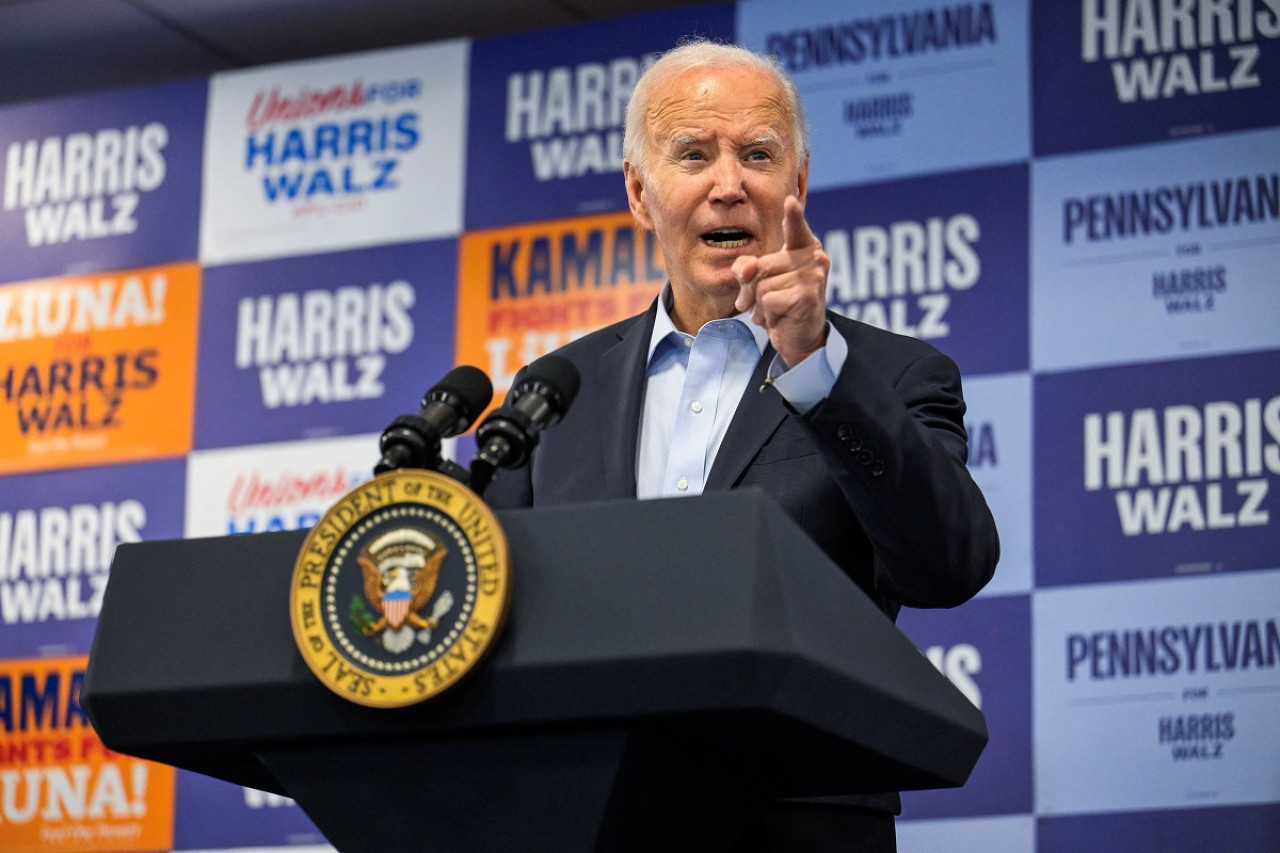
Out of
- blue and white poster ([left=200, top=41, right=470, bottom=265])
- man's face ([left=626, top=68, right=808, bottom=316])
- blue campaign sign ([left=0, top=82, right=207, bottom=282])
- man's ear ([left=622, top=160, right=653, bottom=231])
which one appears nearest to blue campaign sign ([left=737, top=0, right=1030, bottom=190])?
blue and white poster ([left=200, top=41, right=470, bottom=265])

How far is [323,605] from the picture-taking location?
40.3 inches

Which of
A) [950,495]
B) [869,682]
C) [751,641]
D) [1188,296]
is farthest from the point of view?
[1188,296]

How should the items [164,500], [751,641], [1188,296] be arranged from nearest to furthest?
[751,641]
[1188,296]
[164,500]

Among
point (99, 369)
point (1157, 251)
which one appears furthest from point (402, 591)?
point (99, 369)

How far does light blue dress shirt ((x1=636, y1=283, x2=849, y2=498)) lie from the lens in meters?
1.54

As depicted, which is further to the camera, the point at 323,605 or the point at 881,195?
the point at 881,195

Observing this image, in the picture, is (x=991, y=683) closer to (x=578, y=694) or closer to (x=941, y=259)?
(x=941, y=259)

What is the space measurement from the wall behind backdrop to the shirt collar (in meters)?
2.01

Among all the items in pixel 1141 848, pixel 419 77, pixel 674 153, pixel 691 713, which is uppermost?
pixel 419 77

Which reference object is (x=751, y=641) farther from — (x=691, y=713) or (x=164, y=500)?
(x=164, y=500)

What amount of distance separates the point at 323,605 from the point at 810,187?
10.1 ft

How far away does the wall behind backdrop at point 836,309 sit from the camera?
3.45 meters

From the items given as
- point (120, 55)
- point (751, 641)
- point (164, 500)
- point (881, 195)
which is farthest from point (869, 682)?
point (120, 55)

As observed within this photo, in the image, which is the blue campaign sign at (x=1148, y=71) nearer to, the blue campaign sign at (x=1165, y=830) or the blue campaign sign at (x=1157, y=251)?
the blue campaign sign at (x=1157, y=251)
